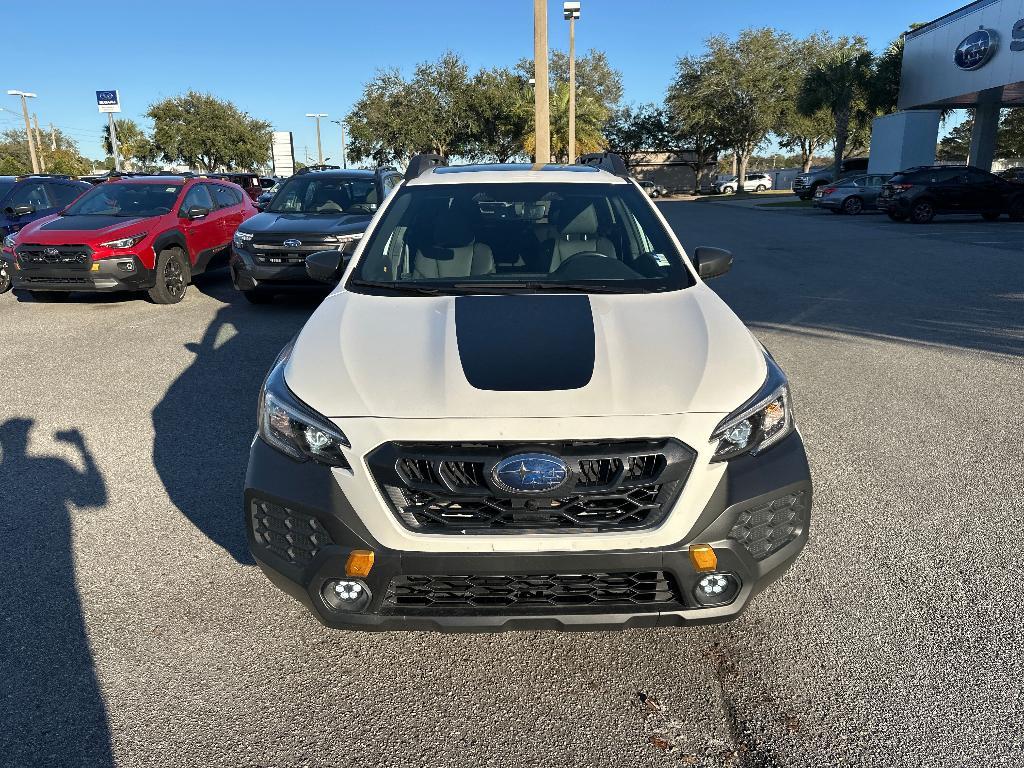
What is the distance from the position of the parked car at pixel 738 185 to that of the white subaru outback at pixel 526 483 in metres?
54.8

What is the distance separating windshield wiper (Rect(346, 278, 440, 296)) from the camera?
11.3 ft

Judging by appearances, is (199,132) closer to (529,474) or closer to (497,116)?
(497,116)

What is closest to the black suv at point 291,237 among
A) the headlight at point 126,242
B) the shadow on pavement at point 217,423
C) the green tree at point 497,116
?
the shadow on pavement at point 217,423

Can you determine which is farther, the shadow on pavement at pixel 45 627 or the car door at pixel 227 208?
the car door at pixel 227 208

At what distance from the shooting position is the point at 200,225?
36.8ft

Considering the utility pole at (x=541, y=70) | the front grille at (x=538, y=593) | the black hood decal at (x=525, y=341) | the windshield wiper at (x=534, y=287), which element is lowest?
the front grille at (x=538, y=593)

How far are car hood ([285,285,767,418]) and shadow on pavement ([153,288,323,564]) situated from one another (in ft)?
4.35

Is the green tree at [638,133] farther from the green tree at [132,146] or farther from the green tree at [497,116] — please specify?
the green tree at [132,146]

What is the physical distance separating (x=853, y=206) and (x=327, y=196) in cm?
2274

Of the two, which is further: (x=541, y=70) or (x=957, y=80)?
(x=957, y=80)

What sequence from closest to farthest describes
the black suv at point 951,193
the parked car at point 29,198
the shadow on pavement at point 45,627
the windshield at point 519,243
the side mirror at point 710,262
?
1. the shadow on pavement at point 45,627
2. the windshield at point 519,243
3. the side mirror at point 710,262
4. the parked car at point 29,198
5. the black suv at point 951,193

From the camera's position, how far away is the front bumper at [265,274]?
30.3 feet

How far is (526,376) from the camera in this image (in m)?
2.55

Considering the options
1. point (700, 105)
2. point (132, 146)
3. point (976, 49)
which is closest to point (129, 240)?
point (976, 49)
